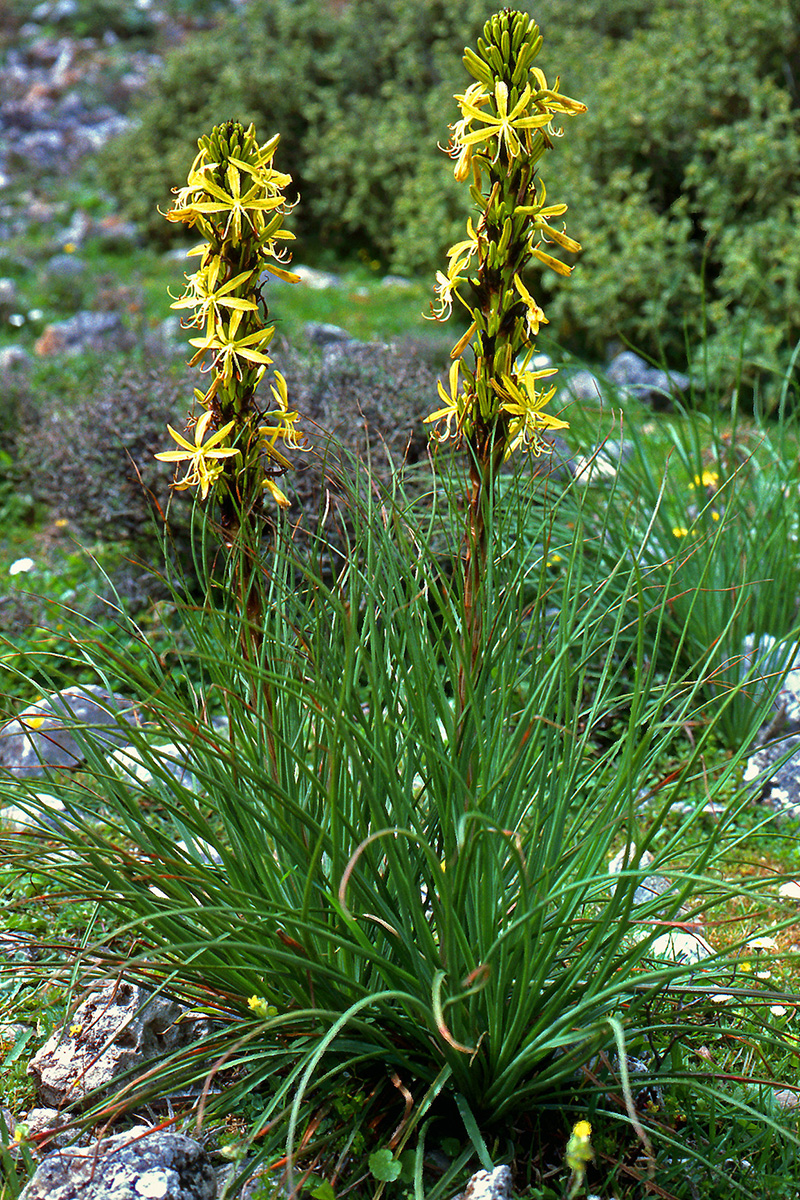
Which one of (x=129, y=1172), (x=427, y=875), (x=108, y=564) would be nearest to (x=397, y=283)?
(x=108, y=564)

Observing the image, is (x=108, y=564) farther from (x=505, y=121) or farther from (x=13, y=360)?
(x=505, y=121)

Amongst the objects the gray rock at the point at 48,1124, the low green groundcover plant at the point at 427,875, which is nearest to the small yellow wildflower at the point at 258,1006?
the low green groundcover plant at the point at 427,875

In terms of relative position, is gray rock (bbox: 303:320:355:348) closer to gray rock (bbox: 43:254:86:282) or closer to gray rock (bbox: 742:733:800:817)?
gray rock (bbox: 43:254:86:282)

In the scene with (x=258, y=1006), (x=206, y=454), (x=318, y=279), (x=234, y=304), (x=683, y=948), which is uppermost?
(x=234, y=304)

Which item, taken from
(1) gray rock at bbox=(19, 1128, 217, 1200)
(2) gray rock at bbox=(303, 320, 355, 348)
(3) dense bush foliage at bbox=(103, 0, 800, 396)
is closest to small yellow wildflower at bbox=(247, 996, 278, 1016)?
(1) gray rock at bbox=(19, 1128, 217, 1200)

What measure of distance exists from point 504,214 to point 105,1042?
1711mm

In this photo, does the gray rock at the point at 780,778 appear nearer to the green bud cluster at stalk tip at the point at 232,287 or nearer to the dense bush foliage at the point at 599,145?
the dense bush foliage at the point at 599,145

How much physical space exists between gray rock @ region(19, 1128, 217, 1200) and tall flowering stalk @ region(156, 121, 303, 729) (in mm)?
871

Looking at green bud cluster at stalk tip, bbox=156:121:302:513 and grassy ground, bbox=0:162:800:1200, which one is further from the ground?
green bud cluster at stalk tip, bbox=156:121:302:513

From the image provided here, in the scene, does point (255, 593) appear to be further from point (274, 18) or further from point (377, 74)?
point (274, 18)

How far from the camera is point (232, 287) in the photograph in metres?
1.90

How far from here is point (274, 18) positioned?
10984mm

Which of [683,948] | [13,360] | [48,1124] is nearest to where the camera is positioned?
[48,1124]

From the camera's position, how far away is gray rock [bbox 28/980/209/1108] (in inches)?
76.9
